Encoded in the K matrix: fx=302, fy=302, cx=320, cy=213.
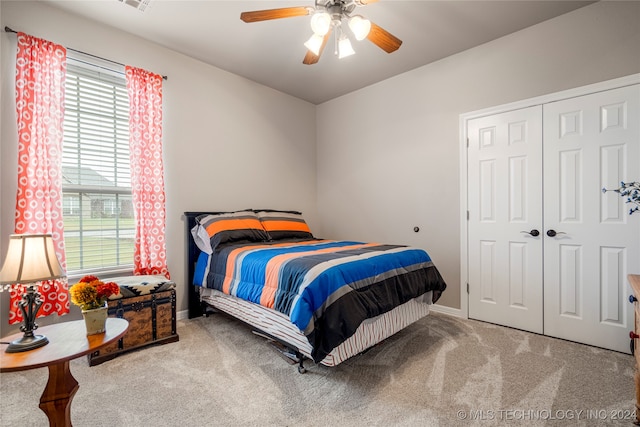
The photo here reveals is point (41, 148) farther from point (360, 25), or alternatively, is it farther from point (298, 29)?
point (360, 25)

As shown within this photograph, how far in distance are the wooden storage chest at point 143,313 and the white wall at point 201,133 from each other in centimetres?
66

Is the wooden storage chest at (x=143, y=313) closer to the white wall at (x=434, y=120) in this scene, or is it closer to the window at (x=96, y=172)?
the window at (x=96, y=172)

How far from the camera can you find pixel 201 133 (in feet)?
11.6

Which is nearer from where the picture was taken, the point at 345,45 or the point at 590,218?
the point at 345,45

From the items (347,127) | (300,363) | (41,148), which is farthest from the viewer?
(347,127)

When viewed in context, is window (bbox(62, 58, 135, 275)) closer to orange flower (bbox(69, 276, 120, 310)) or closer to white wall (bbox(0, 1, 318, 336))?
white wall (bbox(0, 1, 318, 336))

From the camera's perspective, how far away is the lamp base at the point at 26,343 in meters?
1.30

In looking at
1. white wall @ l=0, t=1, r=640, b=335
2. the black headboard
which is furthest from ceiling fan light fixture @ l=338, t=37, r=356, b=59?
the black headboard

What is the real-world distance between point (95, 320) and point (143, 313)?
46.3 inches

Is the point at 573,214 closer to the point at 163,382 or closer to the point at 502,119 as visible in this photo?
the point at 502,119

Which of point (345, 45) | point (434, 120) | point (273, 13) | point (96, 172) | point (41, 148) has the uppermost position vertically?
point (273, 13)

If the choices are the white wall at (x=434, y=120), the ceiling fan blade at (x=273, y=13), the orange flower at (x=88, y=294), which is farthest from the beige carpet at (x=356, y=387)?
the ceiling fan blade at (x=273, y=13)

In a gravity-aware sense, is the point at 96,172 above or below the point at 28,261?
above

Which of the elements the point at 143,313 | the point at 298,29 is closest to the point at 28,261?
the point at 143,313
